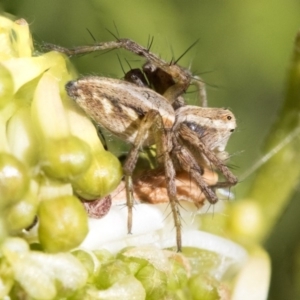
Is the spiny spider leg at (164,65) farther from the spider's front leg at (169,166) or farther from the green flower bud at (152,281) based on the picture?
the green flower bud at (152,281)

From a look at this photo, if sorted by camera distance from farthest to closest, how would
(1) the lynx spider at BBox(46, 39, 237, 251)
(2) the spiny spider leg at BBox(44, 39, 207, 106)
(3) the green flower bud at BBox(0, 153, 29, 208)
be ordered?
(2) the spiny spider leg at BBox(44, 39, 207, 106) < (1) the lynx spider at BBox(46, 39, 237, 251) < (3) the green flower bud at BBox(0, 153, 29, 208)

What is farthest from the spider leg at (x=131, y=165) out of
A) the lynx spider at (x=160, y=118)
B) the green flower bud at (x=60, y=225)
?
the green flower bud at (x=60, y=225)

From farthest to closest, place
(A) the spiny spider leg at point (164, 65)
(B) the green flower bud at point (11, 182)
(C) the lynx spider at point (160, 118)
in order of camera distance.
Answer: (A) the spiny spider leg at point (164, 65) < (C) the lynx spider at point (160, 118) < (B) the green flower bud at point (11, 182)

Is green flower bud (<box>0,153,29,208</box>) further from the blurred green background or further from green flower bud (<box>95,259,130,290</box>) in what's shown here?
the blurred green background

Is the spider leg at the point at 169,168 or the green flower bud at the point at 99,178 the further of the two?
the spider leg at the point at 169,168

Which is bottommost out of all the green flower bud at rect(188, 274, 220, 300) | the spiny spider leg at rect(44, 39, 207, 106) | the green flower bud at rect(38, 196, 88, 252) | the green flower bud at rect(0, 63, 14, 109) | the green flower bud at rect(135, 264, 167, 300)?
the green flower bud at rect(188, 274, 220, 300)

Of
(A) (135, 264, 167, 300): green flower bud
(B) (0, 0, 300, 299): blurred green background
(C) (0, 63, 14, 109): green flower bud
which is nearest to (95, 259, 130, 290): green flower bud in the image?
(A) (135, 264, 167, 300): green flower bud

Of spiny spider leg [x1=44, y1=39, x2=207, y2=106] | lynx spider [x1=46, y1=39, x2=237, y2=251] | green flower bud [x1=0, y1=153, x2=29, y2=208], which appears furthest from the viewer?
spiny spider leg [x1=44, y1=39, x2=207, y2=106]

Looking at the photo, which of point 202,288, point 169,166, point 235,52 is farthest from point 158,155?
point 235,52
